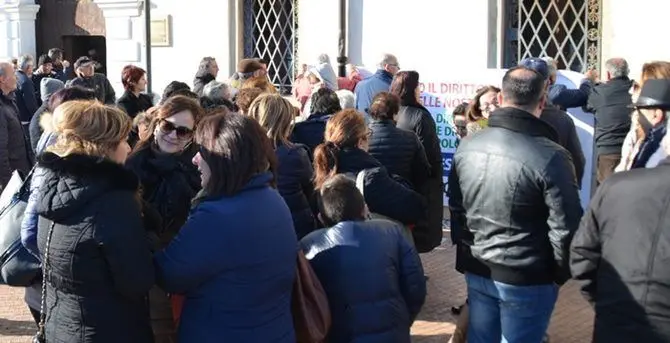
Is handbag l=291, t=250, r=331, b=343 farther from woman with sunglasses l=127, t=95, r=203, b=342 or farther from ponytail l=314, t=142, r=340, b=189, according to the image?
ponytail l=314, t=142, r=340, b=189

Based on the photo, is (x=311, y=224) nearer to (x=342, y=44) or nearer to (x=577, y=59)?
(x=577, y=59)

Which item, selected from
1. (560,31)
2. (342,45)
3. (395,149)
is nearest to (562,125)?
(395,149)

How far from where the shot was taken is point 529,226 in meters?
4.33

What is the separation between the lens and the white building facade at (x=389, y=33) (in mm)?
11023

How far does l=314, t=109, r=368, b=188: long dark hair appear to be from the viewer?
5.38m

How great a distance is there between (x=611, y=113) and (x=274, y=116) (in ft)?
14.6

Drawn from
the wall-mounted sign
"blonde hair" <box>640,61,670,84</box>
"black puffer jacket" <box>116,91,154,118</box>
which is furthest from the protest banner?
the wall-mounted sign

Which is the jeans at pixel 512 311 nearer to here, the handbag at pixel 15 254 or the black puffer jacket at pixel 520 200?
the black puffer jacket at pixel 520 200

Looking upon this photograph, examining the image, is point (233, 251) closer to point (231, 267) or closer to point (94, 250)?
point (231, 267)

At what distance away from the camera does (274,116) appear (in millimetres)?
5574

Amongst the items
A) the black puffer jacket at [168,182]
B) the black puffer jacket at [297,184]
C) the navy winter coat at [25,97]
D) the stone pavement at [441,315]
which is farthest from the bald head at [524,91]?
the navy winter coat at [25,97]

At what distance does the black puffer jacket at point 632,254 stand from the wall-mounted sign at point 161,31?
40.2 ft

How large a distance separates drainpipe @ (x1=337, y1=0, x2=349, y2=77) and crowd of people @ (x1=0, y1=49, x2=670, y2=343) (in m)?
7.20

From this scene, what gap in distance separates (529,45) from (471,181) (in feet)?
25.2
